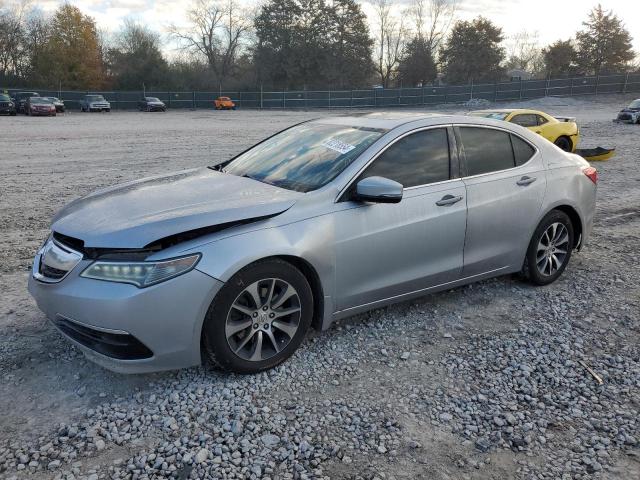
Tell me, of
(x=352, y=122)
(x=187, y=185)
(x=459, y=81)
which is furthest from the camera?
(x=459, y=81)

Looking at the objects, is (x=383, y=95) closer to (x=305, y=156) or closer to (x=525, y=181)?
(x=525, y=181)

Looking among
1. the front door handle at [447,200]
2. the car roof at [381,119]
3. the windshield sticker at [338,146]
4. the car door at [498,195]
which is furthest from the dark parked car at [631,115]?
the windshield sticker at [338,146]

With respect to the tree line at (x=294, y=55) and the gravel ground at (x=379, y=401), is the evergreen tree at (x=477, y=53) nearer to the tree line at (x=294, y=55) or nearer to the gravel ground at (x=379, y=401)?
the tree line at (x=294, y=55)

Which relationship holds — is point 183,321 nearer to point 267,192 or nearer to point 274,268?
point 274,268

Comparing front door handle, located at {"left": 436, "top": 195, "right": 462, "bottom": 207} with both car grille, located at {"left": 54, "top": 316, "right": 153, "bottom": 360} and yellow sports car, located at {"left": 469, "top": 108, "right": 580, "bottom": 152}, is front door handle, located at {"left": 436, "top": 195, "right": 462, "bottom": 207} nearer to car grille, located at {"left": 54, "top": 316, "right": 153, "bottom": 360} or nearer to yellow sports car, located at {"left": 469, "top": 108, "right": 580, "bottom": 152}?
car grille, located at {"left": 54, "top": 316, "right": 153, "bottom": 360}

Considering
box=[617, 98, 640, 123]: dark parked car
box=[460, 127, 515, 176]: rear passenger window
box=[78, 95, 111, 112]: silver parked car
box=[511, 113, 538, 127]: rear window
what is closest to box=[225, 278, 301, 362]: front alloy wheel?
box=[460, 127, 515, 176]: rear passenger window

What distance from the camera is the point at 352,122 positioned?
15.0ft

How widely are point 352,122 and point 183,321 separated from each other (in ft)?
7.64

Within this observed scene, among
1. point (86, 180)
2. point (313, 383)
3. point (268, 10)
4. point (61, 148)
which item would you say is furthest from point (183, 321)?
point (268, 10)

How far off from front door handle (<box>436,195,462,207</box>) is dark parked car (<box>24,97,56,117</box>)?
3905 cm

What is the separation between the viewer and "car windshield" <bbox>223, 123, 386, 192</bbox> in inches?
152

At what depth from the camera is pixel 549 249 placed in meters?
5.02

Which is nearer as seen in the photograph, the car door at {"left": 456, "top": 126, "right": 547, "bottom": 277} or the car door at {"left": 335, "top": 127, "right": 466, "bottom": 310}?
the car door at {"left": 335, "top": 127, "right": 466, "bottom": 310}

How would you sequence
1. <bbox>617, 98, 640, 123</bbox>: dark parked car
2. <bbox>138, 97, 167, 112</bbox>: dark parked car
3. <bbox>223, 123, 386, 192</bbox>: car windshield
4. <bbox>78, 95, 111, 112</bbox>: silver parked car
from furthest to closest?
<bbox>138, 97, 167, 112</bbox>: dark parked car, <bbox>78, 95, 111, 112</bbox>: silver parked car, <bbox>617, 98, 640, 123</bbox>: dark parked car, <bbox>223, 123, 386, 192</bbox>: car windshield
